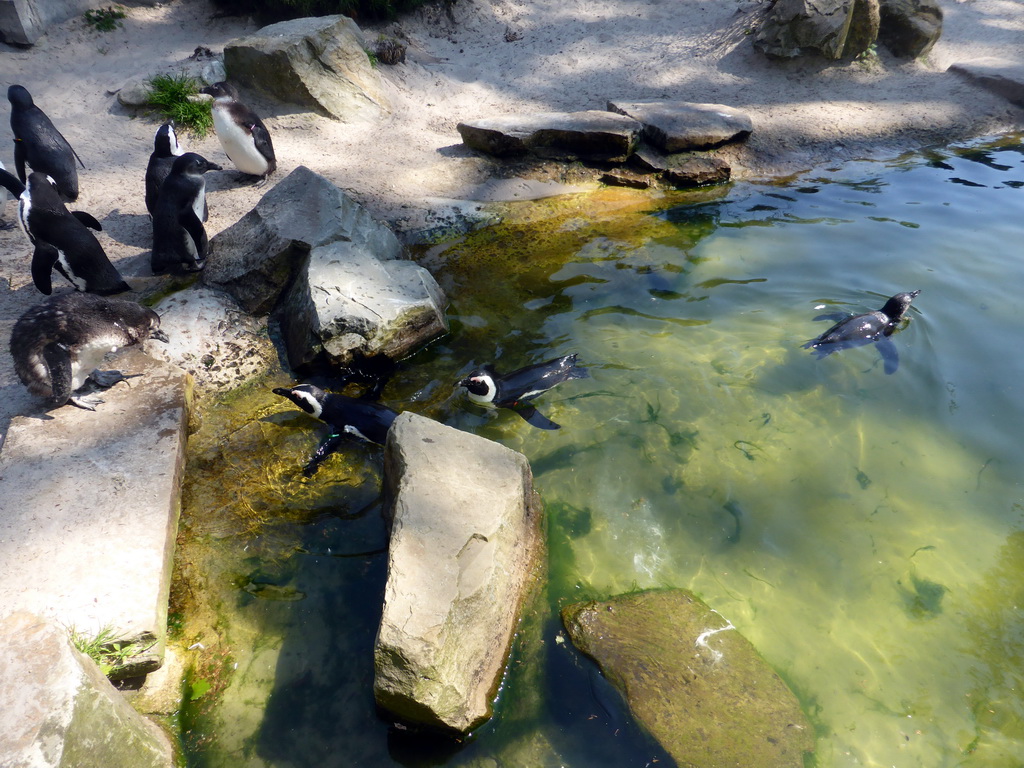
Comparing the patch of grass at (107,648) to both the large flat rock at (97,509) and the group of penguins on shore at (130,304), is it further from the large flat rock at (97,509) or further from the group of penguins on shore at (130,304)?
the group of penguins on shore at (130,304)

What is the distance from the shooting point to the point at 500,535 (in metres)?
2.83

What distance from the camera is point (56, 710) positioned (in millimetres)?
1804

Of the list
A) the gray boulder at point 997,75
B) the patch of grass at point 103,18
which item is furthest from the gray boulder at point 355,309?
the gray boulder at point 997,75

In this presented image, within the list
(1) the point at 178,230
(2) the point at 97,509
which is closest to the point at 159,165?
(1) the point at 178,230

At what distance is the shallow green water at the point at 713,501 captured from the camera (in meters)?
2.57

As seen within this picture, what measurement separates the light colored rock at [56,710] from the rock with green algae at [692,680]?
178cm

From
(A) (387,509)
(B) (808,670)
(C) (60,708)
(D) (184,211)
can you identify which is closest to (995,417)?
(B) (808,670)

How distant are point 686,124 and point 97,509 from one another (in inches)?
275

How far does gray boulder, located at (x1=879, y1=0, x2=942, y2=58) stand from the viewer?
9.34m

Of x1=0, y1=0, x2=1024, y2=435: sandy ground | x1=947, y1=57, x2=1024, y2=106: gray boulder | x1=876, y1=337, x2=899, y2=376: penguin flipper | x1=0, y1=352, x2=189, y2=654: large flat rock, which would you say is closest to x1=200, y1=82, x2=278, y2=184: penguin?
x1=0, y1=0, x2=1024, y2=435: sandy ground

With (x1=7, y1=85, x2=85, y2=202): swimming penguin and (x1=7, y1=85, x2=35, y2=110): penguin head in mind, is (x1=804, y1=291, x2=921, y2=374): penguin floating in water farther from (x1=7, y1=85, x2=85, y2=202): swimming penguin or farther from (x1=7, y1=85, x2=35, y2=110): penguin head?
(x1=7, y1=85, x2=35, y2=110): penguin head

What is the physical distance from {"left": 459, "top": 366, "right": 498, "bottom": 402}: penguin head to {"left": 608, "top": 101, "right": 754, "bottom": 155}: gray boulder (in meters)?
4.55

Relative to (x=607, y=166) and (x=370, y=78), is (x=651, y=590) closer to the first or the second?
(x=607, y=166)

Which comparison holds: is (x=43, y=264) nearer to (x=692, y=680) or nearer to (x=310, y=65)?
(x=310, y=65)
